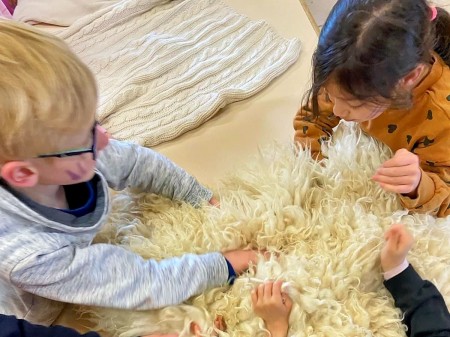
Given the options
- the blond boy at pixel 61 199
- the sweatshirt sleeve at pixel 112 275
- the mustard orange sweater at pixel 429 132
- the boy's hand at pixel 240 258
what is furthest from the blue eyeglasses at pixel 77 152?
the mustard orange sweater at pixel 429 132

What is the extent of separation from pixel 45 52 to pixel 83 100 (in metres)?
0.07

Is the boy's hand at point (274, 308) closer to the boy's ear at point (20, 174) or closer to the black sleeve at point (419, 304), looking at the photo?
the black sleeve at point (419, 304)

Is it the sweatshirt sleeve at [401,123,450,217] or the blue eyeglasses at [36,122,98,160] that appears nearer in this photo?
the blue eyeglasses at [36,122,98,160]

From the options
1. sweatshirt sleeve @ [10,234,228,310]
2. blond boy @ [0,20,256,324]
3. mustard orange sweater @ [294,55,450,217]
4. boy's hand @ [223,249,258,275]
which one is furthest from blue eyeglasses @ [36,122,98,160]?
mustard orange sweater @ [294,55,450,217]

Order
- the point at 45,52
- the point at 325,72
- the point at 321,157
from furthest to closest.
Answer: the point at 321,157, the point at 325,72, the point at 45,52

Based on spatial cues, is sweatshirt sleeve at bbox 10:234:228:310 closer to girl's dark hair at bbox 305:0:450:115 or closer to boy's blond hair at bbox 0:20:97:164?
boy's blond hair at bbox 0:20:97:164

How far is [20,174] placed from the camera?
0.73 m

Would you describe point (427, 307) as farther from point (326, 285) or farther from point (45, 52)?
point (45, 52)

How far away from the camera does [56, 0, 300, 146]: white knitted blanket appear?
1.14m

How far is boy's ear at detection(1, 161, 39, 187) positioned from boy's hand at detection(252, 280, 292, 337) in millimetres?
353

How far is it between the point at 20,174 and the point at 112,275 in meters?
0.20

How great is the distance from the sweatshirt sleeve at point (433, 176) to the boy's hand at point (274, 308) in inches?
10.6

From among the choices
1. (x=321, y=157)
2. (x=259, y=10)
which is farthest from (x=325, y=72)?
(x=259, y=10)

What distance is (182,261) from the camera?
2.82ft
